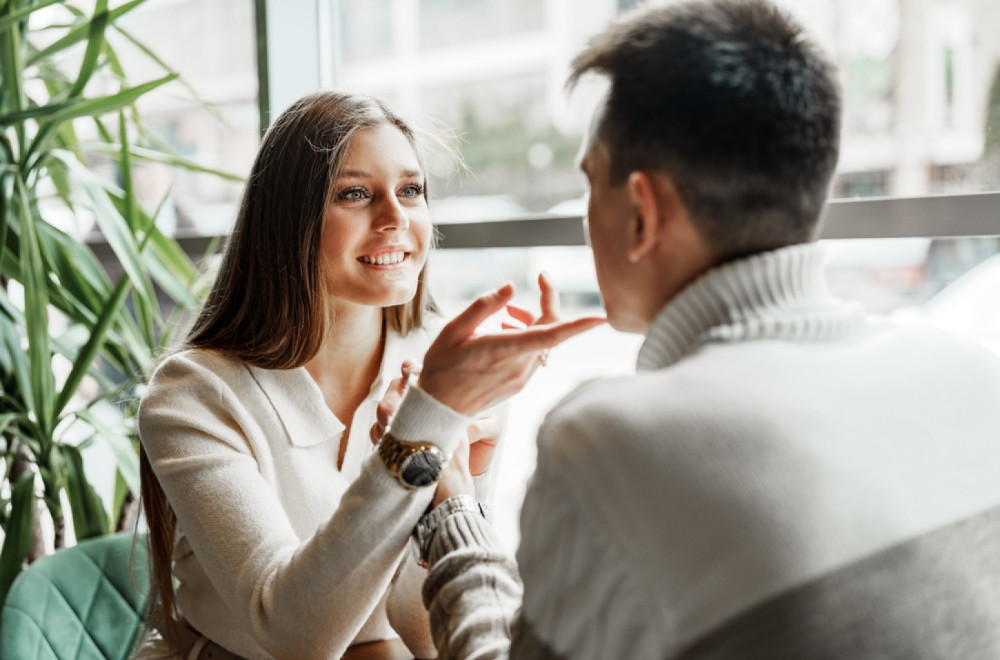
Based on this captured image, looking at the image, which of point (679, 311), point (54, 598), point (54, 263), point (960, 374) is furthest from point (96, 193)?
point (960, 374)

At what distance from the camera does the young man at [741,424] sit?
0.71 meters

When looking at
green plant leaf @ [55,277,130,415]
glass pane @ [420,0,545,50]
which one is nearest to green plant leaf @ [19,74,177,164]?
green plant leaf @ [55,277,130,415]

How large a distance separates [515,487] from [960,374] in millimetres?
1800

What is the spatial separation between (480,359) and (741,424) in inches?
15.1

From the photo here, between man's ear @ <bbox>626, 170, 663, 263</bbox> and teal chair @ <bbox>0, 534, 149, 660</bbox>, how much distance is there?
118 centimetres

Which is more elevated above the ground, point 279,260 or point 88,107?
point 88,107

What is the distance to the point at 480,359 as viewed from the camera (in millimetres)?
1037

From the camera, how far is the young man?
0.71 metres

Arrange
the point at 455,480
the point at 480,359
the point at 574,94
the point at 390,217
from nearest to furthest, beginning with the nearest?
the point at 574,94
the point at 480,359
the point at 455,480
the point at 390,217

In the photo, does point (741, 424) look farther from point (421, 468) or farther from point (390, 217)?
point (390, 217)

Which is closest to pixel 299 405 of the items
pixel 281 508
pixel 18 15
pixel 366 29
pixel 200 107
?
pixel 281 508

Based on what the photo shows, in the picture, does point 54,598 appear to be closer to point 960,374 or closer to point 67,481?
point 67,481

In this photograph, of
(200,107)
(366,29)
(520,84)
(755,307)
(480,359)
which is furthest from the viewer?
(200,107)

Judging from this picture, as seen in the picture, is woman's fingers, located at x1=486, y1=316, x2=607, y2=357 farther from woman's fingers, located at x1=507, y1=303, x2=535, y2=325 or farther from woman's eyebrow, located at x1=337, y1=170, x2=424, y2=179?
woman's eyebrow, located at x1=337, y1=170, x2=424, y2=179
